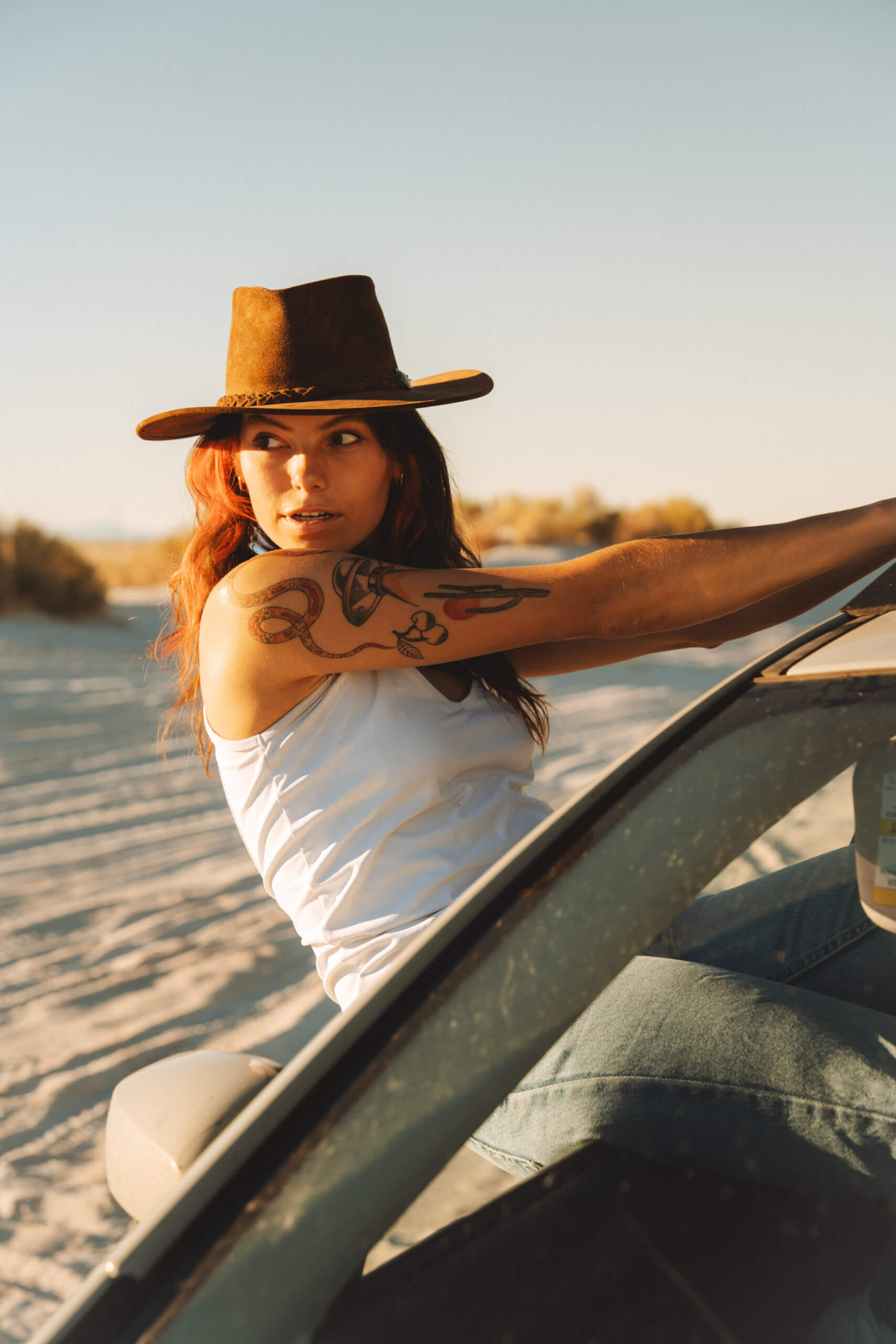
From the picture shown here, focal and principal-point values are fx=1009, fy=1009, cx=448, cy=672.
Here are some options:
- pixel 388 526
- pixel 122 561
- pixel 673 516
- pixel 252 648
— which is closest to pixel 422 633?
pixel 252 648

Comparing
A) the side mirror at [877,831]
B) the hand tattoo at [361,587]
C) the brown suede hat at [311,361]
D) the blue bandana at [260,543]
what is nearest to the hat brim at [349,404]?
the brown suede hat at [311,361]

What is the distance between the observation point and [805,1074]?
952 mm

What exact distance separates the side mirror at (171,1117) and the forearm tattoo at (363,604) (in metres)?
0.54

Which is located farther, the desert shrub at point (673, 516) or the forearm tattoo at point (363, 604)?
the desert shrub at point (673, 516)

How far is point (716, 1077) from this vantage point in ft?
3.20

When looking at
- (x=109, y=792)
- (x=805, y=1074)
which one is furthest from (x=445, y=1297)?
(x=109, y=792)

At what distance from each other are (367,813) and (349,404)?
0.63 m

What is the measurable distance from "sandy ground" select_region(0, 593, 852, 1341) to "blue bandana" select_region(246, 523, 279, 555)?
0.94m

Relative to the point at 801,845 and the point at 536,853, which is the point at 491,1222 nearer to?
the point at 536,853

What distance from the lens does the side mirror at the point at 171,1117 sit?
893 millimetres

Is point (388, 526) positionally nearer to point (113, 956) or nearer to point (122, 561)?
point (113, 956)

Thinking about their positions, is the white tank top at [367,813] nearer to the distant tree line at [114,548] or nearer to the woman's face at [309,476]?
the woman's face at [309,476]

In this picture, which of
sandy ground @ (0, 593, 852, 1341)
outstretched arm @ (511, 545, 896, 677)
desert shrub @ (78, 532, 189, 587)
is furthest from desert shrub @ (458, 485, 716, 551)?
outstretched arm @ (511, 545, 896, 677)

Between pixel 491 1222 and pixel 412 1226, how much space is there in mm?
145
